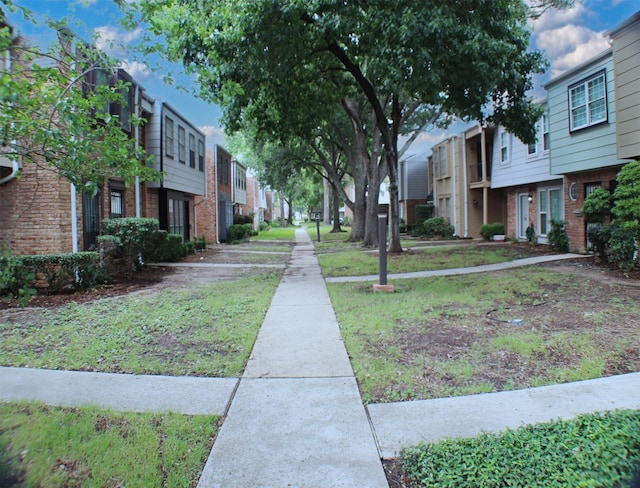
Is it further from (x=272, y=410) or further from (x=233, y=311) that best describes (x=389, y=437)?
(x=233, y=311)

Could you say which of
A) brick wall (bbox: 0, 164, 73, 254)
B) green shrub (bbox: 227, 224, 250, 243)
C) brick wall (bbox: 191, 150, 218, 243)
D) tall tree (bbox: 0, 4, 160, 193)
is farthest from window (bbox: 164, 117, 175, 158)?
tall tree (bbox: 0, 4, 160, 193)

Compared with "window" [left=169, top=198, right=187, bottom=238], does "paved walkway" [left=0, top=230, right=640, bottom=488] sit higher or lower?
lower

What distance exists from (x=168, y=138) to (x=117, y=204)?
359 centimetres

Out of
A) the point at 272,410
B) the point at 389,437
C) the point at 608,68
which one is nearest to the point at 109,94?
the point at 272,410

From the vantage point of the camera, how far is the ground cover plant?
388cm

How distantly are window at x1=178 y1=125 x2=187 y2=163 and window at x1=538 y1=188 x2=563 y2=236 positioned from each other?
13312mm

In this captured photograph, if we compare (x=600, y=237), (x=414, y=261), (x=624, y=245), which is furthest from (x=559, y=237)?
(x=414, y=261)

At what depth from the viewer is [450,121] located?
2198 centimetres

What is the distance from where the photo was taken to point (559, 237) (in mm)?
13938

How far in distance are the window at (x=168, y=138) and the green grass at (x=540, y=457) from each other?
1369 cm

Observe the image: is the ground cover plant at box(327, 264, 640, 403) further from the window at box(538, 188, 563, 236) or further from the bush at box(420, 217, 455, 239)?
the bush at box(420, 217, 455, 239)

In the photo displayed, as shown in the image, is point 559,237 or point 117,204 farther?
point 559,237

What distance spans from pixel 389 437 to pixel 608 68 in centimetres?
1200

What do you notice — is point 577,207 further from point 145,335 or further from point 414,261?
point 145,335
